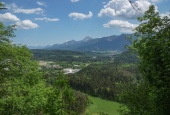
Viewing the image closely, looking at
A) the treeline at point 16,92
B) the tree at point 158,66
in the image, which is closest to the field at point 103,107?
the treeline at point 16,92

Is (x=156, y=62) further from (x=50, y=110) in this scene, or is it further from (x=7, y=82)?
(x=7, y=82)

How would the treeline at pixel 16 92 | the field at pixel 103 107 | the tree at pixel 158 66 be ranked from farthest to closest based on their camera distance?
the field at pixel 103 107 → the treeline at pixel 16 92 → the tree at pixel 158 66

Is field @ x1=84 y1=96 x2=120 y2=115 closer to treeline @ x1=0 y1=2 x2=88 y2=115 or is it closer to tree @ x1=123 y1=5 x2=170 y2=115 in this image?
treeline @ x1=0 y1=2 x2=88 y2=115

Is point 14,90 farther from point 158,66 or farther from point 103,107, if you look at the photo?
point 103,107

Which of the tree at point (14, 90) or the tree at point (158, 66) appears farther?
the tree at point (14, 90)

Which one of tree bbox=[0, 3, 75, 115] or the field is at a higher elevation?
tree bbox=[0, 3, 75, 115]

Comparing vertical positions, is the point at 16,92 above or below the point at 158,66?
below

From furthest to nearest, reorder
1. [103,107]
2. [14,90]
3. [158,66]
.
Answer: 1. [103,107]
2. [14,90]
3. [158,66]

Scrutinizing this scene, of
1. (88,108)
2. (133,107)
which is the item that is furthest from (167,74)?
(88,108)

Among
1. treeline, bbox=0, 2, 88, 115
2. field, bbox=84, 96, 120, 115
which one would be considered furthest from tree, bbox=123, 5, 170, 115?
field, bbox=84, 96, 120, 115

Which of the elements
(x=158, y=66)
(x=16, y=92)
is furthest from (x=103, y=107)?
(x=158, y=66)

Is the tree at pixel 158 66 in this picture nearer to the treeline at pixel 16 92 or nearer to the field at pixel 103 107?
the treeline at pixel 16 92

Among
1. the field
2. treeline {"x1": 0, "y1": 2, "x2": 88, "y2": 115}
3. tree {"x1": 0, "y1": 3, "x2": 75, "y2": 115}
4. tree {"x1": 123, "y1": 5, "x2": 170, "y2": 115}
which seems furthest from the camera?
the field

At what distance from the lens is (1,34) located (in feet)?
79.8
